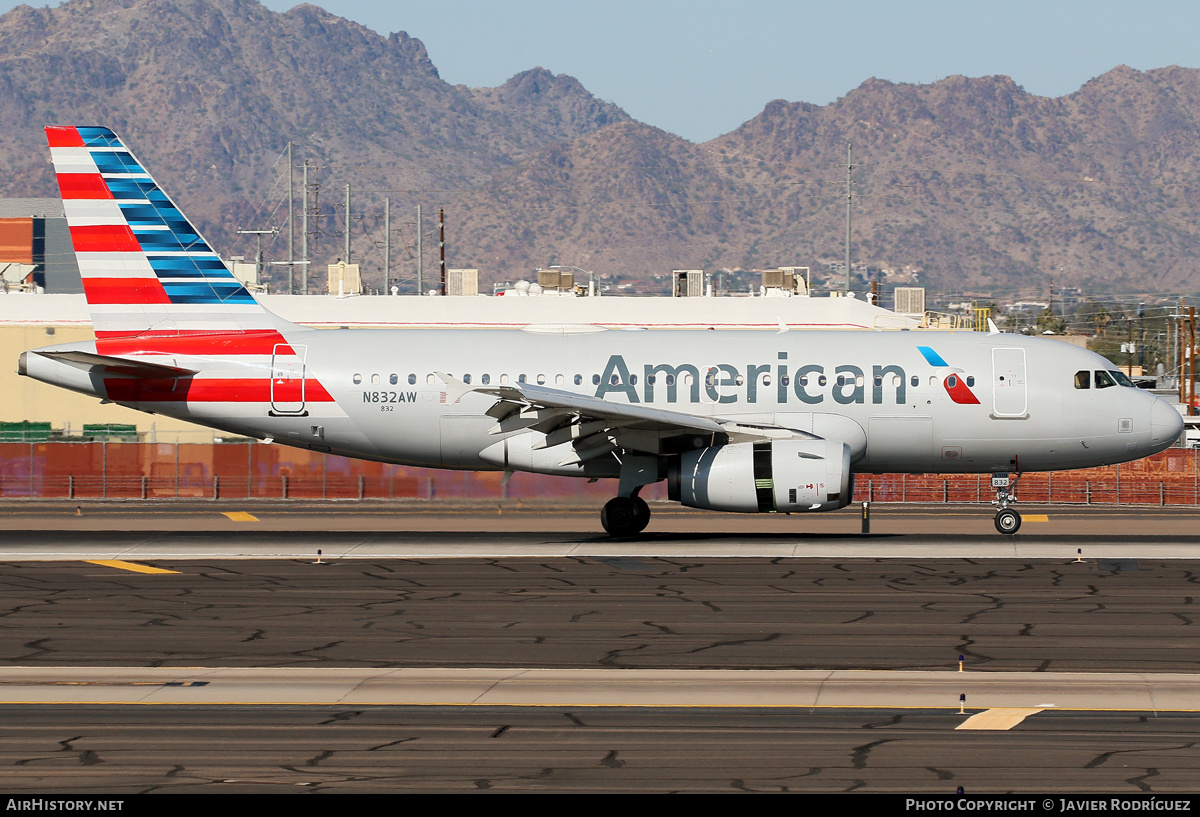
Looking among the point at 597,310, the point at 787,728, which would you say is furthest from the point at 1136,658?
the point at 597,310

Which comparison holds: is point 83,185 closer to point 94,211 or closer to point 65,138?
point 94,211

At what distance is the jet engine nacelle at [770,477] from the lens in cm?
2848

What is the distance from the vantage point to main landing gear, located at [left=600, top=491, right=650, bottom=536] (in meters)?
30.7

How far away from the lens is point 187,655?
1861 cm

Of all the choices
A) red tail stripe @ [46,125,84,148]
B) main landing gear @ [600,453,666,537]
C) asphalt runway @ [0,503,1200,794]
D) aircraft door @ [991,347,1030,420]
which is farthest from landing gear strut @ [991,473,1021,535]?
red tail stripe @ [46,125,84,148]

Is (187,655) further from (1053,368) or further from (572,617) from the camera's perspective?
(1053,368)

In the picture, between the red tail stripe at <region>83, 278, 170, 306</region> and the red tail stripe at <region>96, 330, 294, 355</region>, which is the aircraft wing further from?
the red tail stripe at <region>83, 278, 170, 306</region>

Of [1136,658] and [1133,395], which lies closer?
[1136,658]

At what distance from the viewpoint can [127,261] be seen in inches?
1276

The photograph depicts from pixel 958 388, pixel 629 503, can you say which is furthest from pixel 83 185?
pixel 958 388

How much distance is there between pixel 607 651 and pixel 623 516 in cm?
1186
